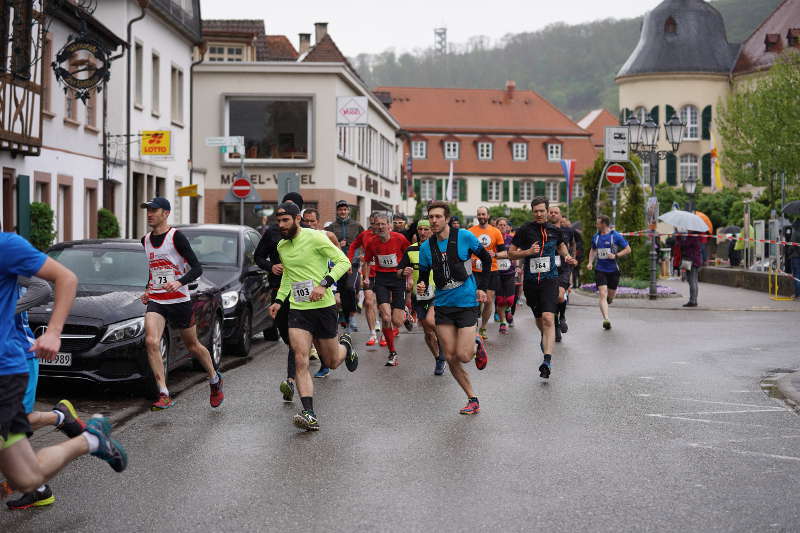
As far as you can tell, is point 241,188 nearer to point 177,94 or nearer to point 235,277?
point 177,94

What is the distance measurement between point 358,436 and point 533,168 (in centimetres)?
8912

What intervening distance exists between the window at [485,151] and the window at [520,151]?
1.85 metres

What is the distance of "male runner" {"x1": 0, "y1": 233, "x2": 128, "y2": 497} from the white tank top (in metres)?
4.35

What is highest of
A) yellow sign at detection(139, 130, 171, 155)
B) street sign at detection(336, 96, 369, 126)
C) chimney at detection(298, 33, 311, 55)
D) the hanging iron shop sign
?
chimney at detection(298, 33, 311, 55)

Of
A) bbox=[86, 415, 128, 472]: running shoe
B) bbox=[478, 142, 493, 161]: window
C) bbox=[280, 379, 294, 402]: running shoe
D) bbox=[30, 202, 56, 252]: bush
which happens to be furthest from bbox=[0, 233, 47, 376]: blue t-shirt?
bbox=[478, 142, 493, 161]: window

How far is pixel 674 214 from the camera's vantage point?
27.5 metres

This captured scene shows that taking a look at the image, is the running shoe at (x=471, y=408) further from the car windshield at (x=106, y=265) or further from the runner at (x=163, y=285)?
the car windshield at (x=106, y=265)

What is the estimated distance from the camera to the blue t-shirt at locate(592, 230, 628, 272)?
1955 centimetres

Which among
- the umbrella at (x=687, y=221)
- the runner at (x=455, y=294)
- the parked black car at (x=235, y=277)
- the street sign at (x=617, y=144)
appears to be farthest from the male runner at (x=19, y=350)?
the street sign at (x=617, y=144)

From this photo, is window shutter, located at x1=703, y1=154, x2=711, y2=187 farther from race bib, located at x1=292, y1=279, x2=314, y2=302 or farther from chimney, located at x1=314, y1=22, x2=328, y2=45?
race bib, located at x1=292, y1=279, x2=314, y2=302

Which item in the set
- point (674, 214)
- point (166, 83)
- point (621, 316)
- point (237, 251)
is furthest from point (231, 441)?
point (166, 83)

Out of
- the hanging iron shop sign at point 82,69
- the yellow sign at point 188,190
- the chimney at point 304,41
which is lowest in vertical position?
the yellow sign at point 188,190

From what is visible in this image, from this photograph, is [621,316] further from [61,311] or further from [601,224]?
[61,311]

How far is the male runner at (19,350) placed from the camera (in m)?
5.39
